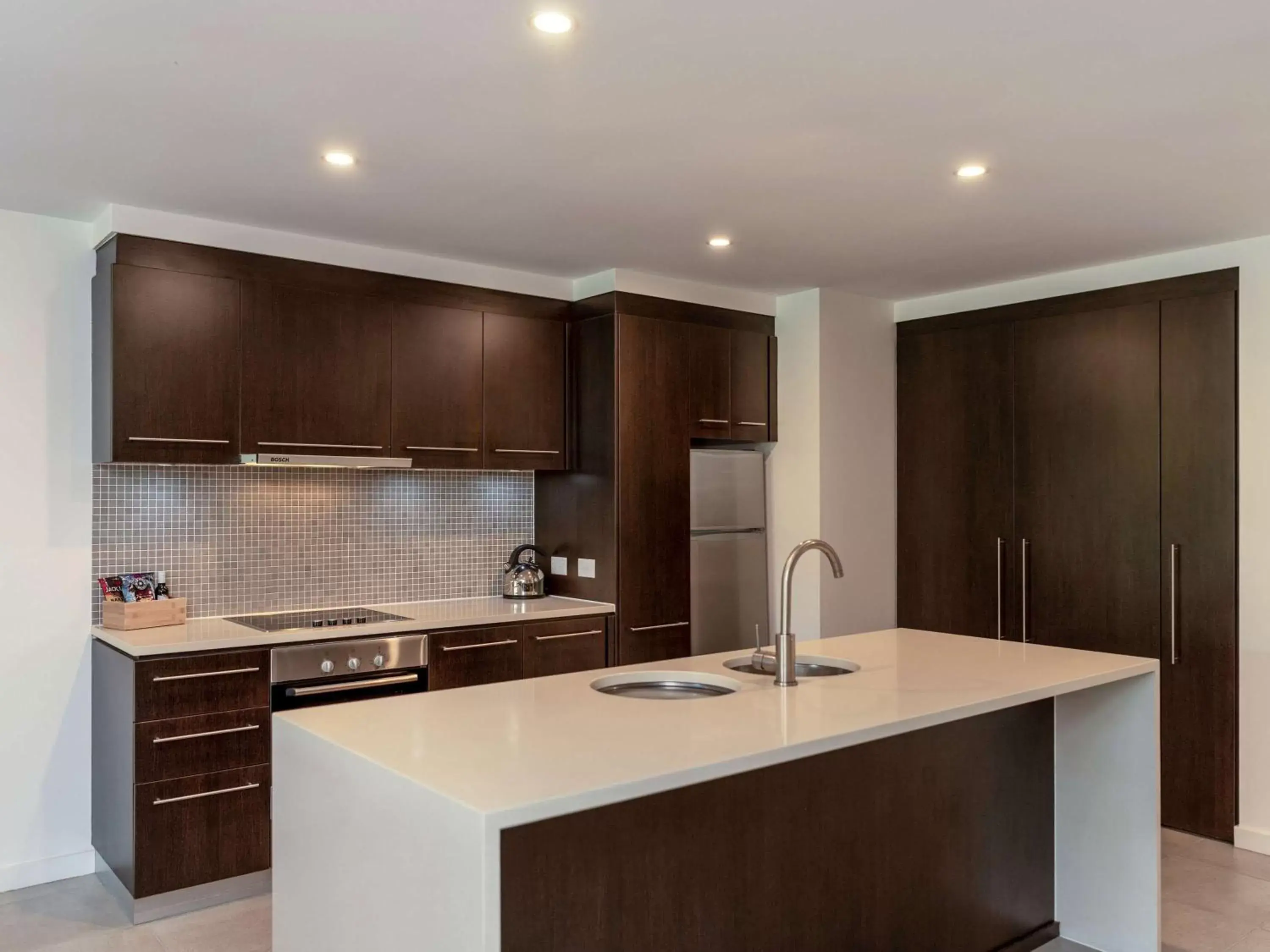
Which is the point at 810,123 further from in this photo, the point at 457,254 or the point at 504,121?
the point at 457,254

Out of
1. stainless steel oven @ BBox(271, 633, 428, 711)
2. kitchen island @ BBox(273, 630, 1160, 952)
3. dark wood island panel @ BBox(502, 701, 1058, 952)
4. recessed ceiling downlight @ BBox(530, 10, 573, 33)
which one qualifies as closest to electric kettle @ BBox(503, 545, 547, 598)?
stainless steel oven @ BBox(271, 633, 428, 711)

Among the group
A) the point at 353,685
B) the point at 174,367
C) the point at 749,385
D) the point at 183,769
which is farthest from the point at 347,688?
the point at 749,385

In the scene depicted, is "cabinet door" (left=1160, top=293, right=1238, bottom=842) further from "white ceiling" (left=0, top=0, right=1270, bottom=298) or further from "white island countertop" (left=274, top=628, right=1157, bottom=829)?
"white island countertop" (left=274, top=628, right=1157, bottom=829)

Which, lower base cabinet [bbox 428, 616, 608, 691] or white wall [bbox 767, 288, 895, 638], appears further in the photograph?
white wall [bbox 767, 288, 895, 638]

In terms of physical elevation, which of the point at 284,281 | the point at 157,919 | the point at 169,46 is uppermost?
the point at 169,46

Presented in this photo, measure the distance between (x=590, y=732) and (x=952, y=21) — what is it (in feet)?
5.75

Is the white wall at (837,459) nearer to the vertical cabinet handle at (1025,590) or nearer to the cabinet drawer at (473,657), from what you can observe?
the vertical cabinet handle at (1025,590)

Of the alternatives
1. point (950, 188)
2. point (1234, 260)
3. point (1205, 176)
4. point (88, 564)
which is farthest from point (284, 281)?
point (1234, 260)

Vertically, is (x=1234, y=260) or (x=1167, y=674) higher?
(x=1234, y=260)

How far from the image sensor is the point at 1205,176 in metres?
3.30

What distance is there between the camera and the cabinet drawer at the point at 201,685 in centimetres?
333

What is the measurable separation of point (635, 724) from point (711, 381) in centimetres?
305

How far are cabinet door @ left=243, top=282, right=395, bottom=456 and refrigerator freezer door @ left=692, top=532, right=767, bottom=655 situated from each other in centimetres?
170

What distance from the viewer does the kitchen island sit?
1753 mm
